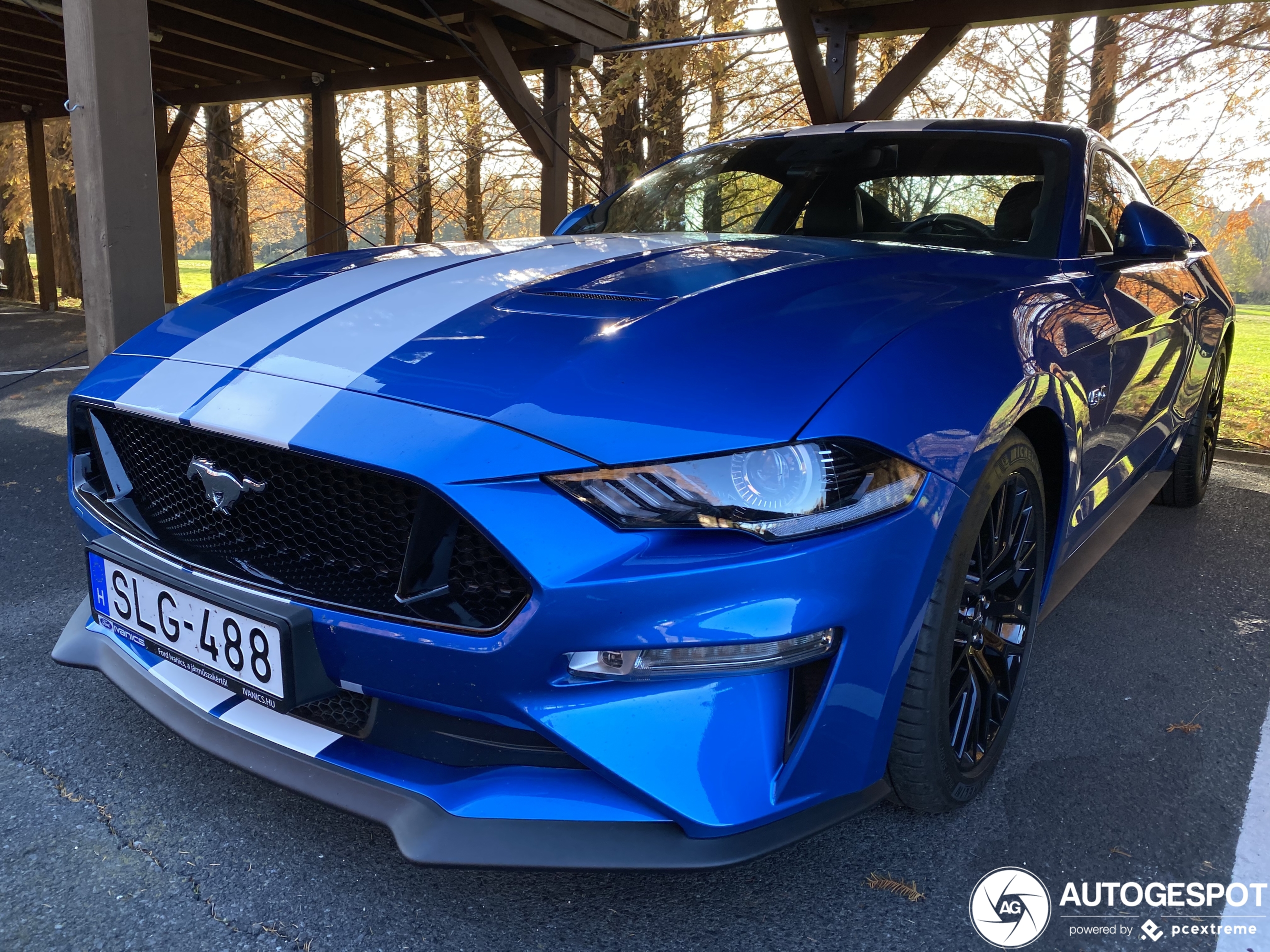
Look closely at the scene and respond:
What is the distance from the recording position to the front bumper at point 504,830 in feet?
4.12

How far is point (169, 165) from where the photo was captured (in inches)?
448

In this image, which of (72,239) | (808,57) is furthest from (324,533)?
(72,239)

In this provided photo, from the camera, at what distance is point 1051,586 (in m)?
2.18

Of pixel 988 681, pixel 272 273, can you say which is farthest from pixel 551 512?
pixel 272 273

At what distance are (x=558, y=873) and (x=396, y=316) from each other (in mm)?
998

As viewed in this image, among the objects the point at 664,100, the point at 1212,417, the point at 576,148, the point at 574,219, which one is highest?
the point at 664,100

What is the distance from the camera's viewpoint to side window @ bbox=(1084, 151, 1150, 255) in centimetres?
247

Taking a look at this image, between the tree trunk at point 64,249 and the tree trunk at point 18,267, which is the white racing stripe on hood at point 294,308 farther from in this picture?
the tree trunk at point 64,249

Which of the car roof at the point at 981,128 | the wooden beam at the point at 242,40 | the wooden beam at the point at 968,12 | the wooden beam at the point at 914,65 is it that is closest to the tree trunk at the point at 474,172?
the wooden beam at the point at 242,40

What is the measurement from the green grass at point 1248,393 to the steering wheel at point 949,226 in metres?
2.73

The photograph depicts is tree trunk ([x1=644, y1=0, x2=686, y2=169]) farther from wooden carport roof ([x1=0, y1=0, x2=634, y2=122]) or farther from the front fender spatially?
the front fender

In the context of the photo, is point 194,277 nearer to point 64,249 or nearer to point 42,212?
point 64,249

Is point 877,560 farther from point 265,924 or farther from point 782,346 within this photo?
point 265,924

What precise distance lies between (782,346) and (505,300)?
57cm
